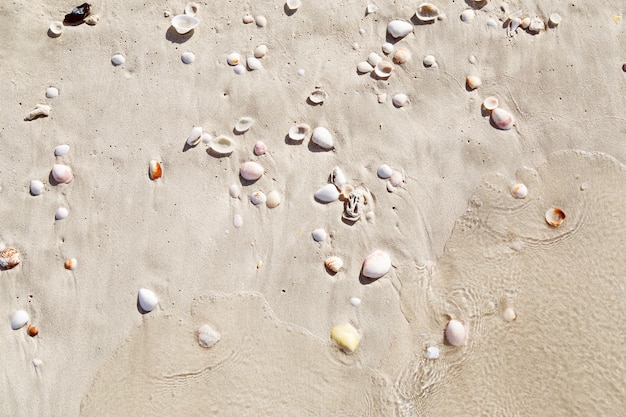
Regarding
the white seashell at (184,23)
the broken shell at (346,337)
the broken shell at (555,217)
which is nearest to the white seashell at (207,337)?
the broken shell at (346,337)

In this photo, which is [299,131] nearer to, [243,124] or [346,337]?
[243,124]

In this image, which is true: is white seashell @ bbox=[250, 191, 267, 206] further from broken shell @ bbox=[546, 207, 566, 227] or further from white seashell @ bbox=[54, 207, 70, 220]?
broken shell @ bbox=[546, 207, 566, 227]

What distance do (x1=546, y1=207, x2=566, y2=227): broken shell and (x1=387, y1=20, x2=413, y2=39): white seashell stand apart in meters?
1.48

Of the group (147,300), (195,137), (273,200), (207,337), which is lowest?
(207,337)

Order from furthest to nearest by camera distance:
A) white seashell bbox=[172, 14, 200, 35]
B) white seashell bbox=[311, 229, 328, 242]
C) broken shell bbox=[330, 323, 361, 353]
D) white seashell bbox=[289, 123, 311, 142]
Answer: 1. white seashell bbox=[172, 14, 200, 35]
2. white seashell bbox=[289, 123, 311, 142]
3. white seashell bbox=[311, 229, 328, 242]
4. broken shell bbox=[330, 323, 361, 353]

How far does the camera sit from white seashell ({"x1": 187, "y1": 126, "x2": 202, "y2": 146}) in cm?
293

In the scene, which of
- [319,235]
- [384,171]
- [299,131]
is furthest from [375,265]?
[299,131]

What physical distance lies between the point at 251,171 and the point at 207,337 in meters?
1.02

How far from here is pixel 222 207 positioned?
115 inches

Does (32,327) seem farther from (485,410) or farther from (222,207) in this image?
(485,410)

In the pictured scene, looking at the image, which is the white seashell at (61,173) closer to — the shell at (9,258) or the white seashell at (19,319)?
the shell at (9,258)

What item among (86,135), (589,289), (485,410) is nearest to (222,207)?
(86,135)

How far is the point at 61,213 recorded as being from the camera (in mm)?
2867

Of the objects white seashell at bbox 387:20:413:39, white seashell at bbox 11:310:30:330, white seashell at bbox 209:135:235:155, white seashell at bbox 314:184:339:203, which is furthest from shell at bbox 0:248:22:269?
white seashell at bbox 387:20:413:39
